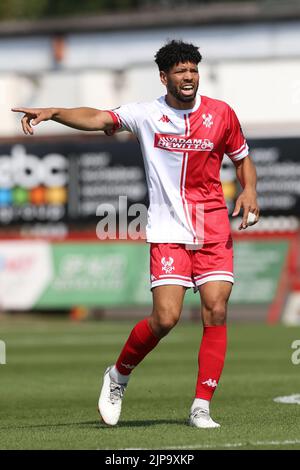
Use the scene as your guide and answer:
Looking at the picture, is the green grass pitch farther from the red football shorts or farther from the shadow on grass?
the red football shorts

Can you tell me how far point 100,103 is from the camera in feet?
106

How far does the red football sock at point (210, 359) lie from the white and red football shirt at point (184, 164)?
0.62 meters

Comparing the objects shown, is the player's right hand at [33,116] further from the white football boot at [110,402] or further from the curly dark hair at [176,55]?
the white football boot at [110,402]

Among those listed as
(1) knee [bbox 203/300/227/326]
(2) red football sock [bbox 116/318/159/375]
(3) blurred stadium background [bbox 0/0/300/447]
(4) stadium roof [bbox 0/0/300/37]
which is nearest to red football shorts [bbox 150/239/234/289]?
(1) knee [bbox 203/300/227/326]

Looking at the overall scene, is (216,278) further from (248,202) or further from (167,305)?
(248,202)

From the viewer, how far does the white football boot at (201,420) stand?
9062 millimetres

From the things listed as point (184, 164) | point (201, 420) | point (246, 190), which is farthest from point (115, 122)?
point (201, 420)

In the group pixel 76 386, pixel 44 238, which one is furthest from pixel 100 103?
pixel 76 386

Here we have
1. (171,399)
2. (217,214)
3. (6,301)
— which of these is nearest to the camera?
(217,214)

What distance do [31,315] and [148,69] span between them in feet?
27.7

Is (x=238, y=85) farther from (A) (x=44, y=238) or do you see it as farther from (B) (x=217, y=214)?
(B) (x=217, y=214)

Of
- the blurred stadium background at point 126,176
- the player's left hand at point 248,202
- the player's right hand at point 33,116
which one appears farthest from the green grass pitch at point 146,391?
the player's right hand at point 33,116

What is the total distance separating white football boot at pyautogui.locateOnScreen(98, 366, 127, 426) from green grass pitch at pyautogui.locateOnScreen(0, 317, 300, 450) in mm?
104

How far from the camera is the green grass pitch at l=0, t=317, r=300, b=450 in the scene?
8.49 m
